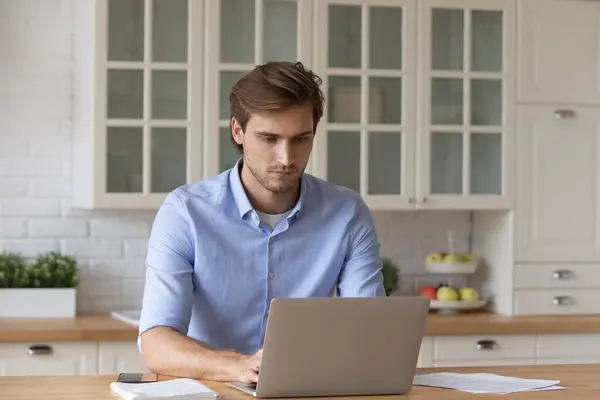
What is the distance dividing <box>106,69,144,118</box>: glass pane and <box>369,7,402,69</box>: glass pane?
0.95 meters

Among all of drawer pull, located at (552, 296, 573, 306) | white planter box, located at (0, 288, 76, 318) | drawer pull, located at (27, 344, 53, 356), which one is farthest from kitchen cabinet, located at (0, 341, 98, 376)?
drawer pull, located at (552, 296, 573, 306)

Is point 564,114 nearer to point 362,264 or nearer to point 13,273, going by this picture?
point 362,264

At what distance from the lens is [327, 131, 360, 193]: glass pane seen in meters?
4.36

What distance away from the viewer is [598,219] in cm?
462

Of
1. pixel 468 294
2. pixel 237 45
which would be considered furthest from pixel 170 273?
pixel 468 294

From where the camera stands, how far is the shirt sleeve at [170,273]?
2.69 m

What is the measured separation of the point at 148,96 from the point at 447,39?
127cm

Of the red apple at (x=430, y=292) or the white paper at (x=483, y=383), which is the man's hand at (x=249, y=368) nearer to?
the white paper at (x=483, y=383)

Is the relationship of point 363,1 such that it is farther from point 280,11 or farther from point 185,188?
point 185,188

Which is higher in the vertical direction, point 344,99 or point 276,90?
point 344,99

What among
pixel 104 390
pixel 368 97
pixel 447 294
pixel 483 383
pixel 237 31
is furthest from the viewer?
pixel 447 294

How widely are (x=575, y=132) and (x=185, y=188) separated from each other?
2247 millimetres

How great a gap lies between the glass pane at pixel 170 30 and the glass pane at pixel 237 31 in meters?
0.15

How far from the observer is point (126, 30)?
4.18 metres
